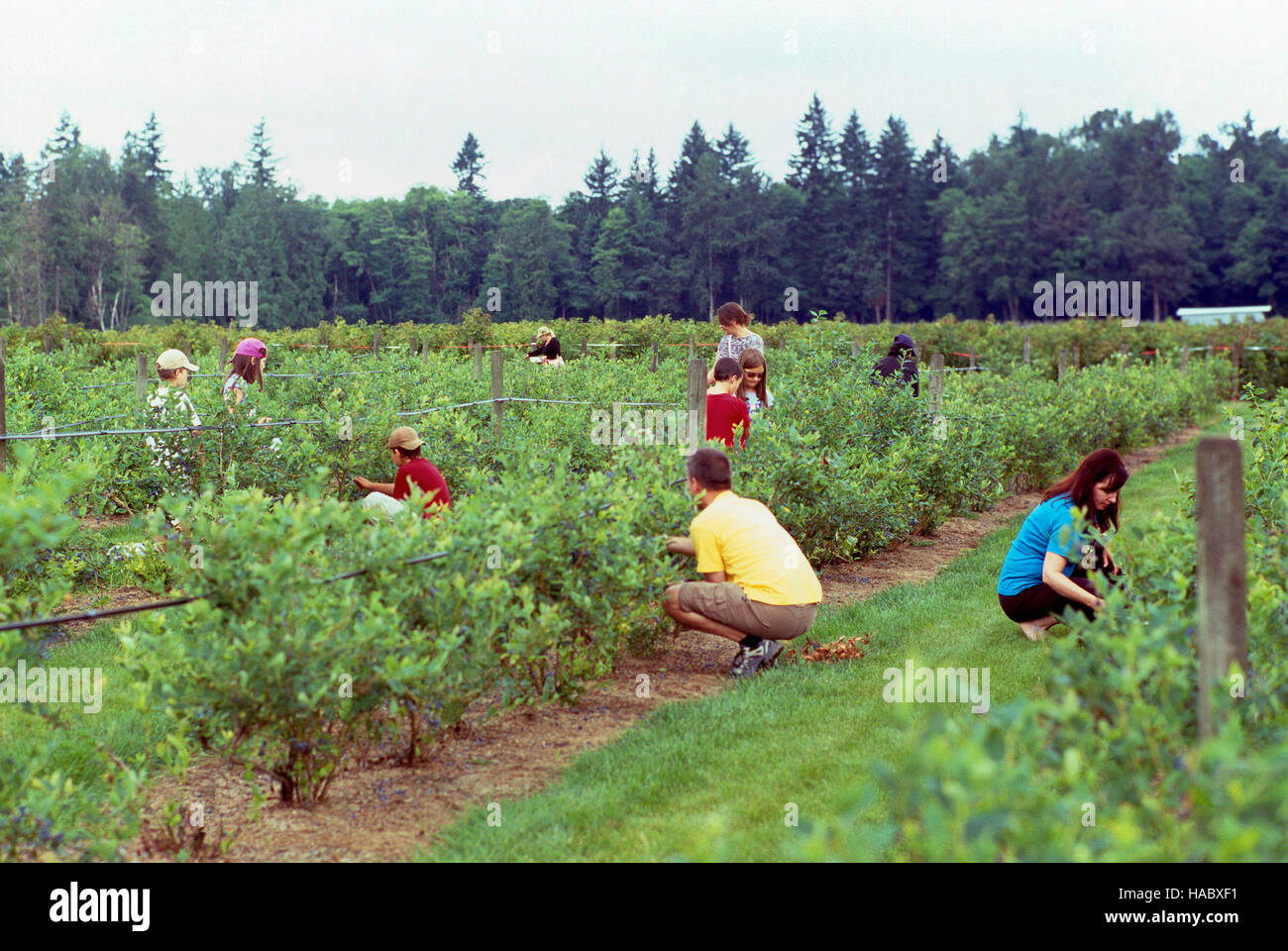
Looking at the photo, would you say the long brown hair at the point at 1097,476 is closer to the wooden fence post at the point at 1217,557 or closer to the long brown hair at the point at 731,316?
the wooden fence post at the point at 1217,557

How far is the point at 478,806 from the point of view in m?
4.56

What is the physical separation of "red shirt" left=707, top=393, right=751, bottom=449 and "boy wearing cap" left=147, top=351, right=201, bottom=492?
3847 millimetres

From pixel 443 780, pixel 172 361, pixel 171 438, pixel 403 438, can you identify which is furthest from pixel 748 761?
pixel 172 361

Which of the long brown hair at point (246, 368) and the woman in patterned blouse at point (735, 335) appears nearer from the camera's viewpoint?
the woman in patterned blouse at point (735, 335)

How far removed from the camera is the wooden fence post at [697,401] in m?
7.69

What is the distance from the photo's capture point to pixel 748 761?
4.96 m

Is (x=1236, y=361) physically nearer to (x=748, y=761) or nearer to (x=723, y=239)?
(x=748, y=761)

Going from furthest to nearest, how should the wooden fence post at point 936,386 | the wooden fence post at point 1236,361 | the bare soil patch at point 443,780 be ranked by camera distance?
1. the wooden fence post at point 1236,361
2. the wooden fence post at point 936,386
3. the bare soil patch at point 443,780

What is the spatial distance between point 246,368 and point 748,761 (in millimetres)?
6394

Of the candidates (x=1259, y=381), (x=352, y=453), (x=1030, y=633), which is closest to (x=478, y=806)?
(x=1030, y=633)

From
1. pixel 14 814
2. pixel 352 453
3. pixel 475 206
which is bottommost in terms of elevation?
pixel 14 814

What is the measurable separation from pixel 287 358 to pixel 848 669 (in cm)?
1660

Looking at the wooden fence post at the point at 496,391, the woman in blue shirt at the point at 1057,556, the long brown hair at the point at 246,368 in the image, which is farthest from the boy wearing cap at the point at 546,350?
the woman in blue shirt at the point at 1057,556
